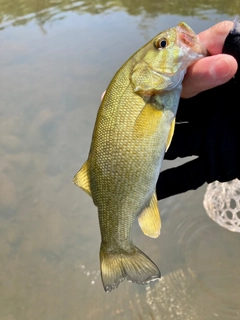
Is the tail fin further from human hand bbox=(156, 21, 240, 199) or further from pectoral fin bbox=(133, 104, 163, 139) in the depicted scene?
human hand bbox=(156, 21, 240, 199)

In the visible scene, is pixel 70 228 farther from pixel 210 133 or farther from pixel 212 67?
pixel 212 67

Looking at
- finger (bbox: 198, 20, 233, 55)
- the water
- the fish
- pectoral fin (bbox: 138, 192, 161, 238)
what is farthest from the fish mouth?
the water

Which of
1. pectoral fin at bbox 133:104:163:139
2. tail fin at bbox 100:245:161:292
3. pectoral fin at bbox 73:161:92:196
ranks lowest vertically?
tail fin at bbox 100:245:161:292

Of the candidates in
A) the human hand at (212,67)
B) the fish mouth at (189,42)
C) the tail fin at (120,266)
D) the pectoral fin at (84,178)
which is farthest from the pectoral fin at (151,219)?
the fish mouth at (189,42)

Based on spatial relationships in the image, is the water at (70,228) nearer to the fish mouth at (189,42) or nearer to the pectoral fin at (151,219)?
the pectoral fin at (151,219)

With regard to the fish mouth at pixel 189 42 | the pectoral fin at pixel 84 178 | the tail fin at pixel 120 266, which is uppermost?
the fish mouth at pixel 189 42

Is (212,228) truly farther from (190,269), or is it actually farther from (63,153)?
(63,153)
